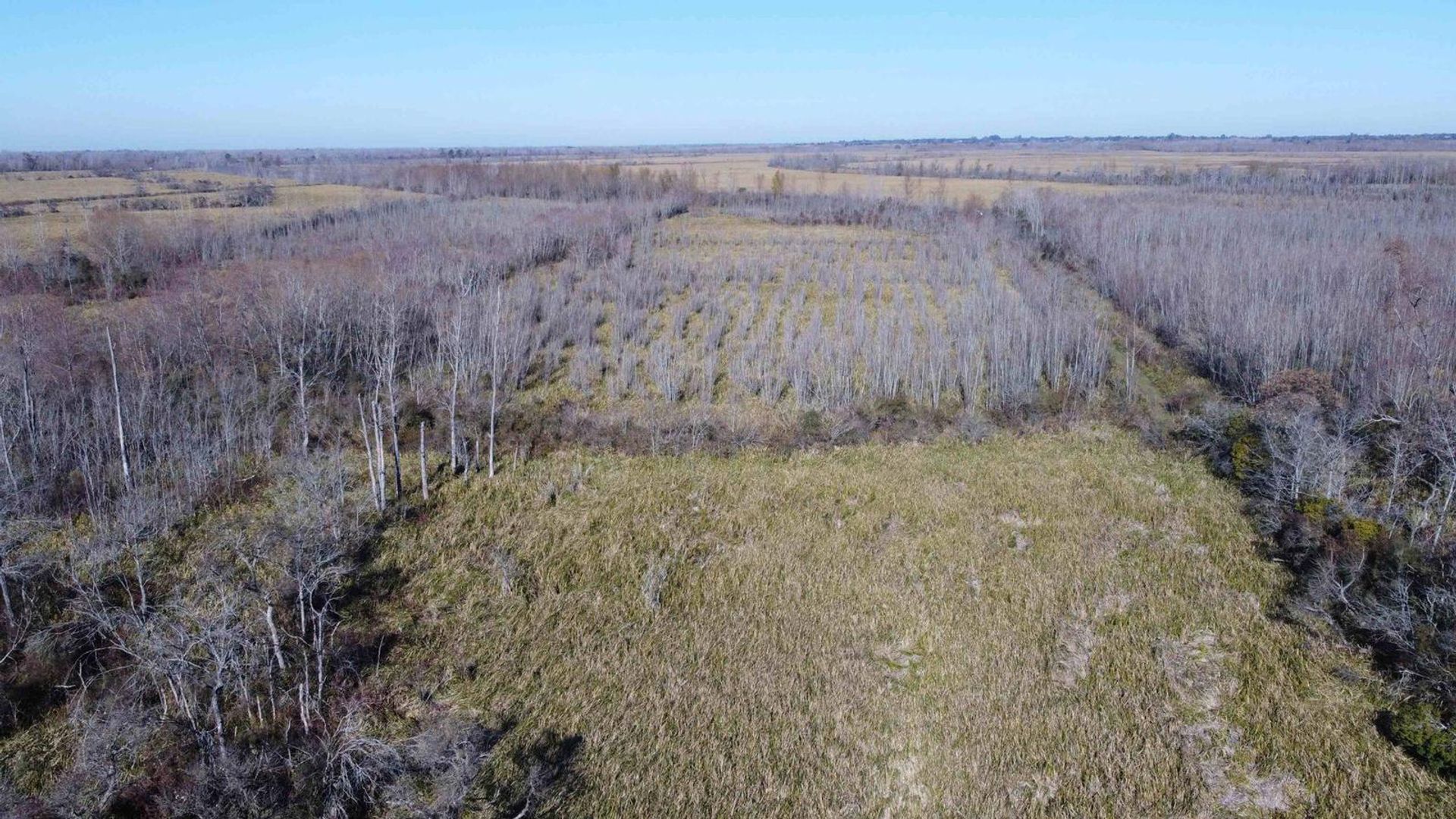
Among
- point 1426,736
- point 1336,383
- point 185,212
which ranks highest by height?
point 185,212

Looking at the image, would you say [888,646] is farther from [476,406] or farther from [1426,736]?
[476,406]

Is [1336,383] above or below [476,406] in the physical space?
above

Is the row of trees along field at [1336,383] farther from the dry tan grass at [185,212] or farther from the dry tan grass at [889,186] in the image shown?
the dry tan grass at [185,212]

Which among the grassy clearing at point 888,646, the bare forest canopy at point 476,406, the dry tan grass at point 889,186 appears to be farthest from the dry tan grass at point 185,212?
the grassy clearing at point 888,646

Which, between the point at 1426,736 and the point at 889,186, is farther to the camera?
the point at 889,186

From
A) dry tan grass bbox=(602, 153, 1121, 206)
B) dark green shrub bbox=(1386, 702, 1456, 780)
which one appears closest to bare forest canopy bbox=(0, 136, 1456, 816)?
dark green shrub bbox=(1386, 702, 1456, 780)

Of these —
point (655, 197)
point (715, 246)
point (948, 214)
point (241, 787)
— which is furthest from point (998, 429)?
point (655, 197)

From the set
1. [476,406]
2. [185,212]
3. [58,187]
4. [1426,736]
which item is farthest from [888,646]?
[58,187]
